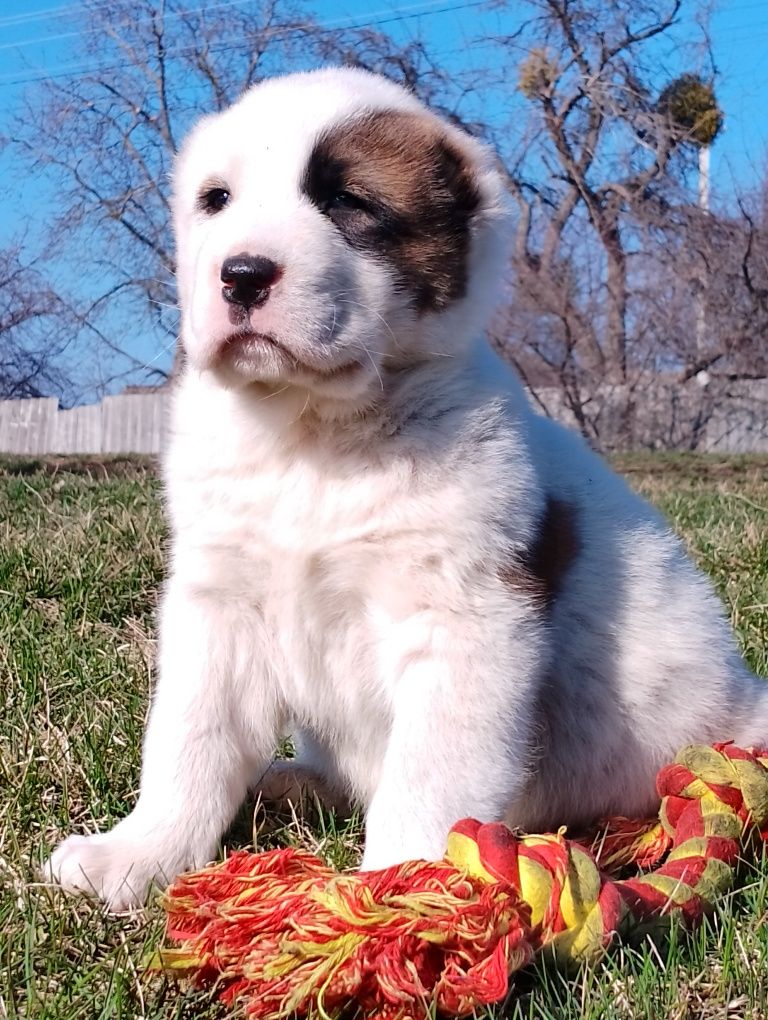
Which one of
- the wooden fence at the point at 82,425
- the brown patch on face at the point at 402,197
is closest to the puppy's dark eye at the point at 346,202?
the brown patch on face at the point at 402,197

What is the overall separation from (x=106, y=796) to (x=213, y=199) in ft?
4.43

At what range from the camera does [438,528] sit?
2225mm

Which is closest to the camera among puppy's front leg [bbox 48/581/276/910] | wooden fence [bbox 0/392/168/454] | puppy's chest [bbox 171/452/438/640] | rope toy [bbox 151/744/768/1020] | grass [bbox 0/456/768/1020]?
rope toy [bbox 151/744/768/1020]

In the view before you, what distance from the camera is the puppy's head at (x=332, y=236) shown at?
2.17m

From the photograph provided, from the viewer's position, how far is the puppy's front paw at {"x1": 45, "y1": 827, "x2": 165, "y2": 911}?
7.18 feet

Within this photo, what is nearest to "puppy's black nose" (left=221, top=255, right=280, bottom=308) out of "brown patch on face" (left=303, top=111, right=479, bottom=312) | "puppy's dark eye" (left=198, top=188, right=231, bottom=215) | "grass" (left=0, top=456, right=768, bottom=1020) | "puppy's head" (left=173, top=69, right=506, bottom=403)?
"puppy's head" (left=173, top=69, right=506, bottom=403)

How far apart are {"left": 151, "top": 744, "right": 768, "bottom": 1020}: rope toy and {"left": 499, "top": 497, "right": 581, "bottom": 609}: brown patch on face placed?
1.64ft

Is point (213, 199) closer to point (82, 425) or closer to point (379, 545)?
point (379, 545)

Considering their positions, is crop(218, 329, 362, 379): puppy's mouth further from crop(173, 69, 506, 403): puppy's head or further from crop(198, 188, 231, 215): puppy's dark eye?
crop(198, 188, 231, 215): puppy's dark eye

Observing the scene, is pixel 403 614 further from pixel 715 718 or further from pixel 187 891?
pixel 715 718

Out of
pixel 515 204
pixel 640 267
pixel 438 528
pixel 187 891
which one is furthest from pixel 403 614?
pixel 640 267

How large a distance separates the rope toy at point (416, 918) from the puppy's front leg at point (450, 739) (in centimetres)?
13

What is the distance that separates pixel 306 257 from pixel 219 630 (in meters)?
0.78

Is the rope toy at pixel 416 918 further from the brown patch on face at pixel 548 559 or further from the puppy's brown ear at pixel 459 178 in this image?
the puppy's brown ear at pixel 459 178
